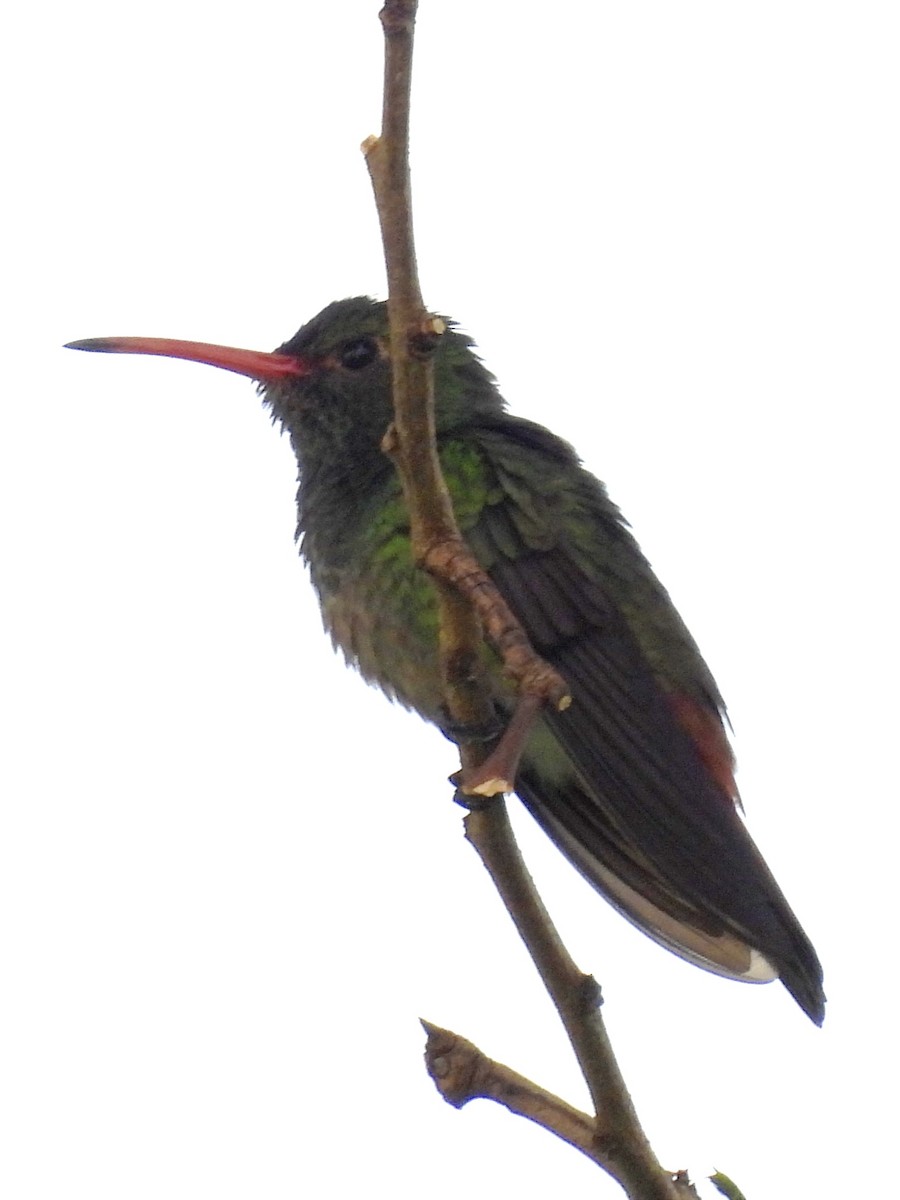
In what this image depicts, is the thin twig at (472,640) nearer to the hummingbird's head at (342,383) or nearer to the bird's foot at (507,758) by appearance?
the bird's foot at (507,758)

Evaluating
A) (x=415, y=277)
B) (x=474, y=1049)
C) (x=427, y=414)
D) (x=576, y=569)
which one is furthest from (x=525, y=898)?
(x=576, y=569)

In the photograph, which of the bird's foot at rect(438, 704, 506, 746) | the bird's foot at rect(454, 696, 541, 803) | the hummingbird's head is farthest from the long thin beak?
the bird's foot at rect(454, 696, 541, 803)

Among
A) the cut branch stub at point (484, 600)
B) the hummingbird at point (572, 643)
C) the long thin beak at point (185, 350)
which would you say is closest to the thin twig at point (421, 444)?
the cut branch stub at point (484, 600)

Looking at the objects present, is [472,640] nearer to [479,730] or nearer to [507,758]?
[479,730]

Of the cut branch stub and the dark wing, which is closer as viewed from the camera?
the cut branch stub

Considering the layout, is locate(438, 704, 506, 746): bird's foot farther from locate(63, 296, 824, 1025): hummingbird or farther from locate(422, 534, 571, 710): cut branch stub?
locate(63, 296, 824, 1025): hummingbird

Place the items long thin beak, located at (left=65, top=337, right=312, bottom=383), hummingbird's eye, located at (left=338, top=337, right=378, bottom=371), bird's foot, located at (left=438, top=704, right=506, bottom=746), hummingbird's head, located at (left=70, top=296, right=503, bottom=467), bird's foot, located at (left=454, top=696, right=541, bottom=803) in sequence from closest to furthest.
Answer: bird's foot, located at (left=454, top=696, right=541, bottom=803) → bird's foot, located at (left=438, top=704, right=506, bottom=746) → long thin beak, located at (left=65, top=337, right=312, bottom=383) → hummingbird's head, located at (left=70, top=296, right=503, bottom=467) → hummingbird's eye, located at (left=338, top=337, right=378, bottom=371)

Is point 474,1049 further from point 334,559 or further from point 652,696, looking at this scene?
point 334,559
